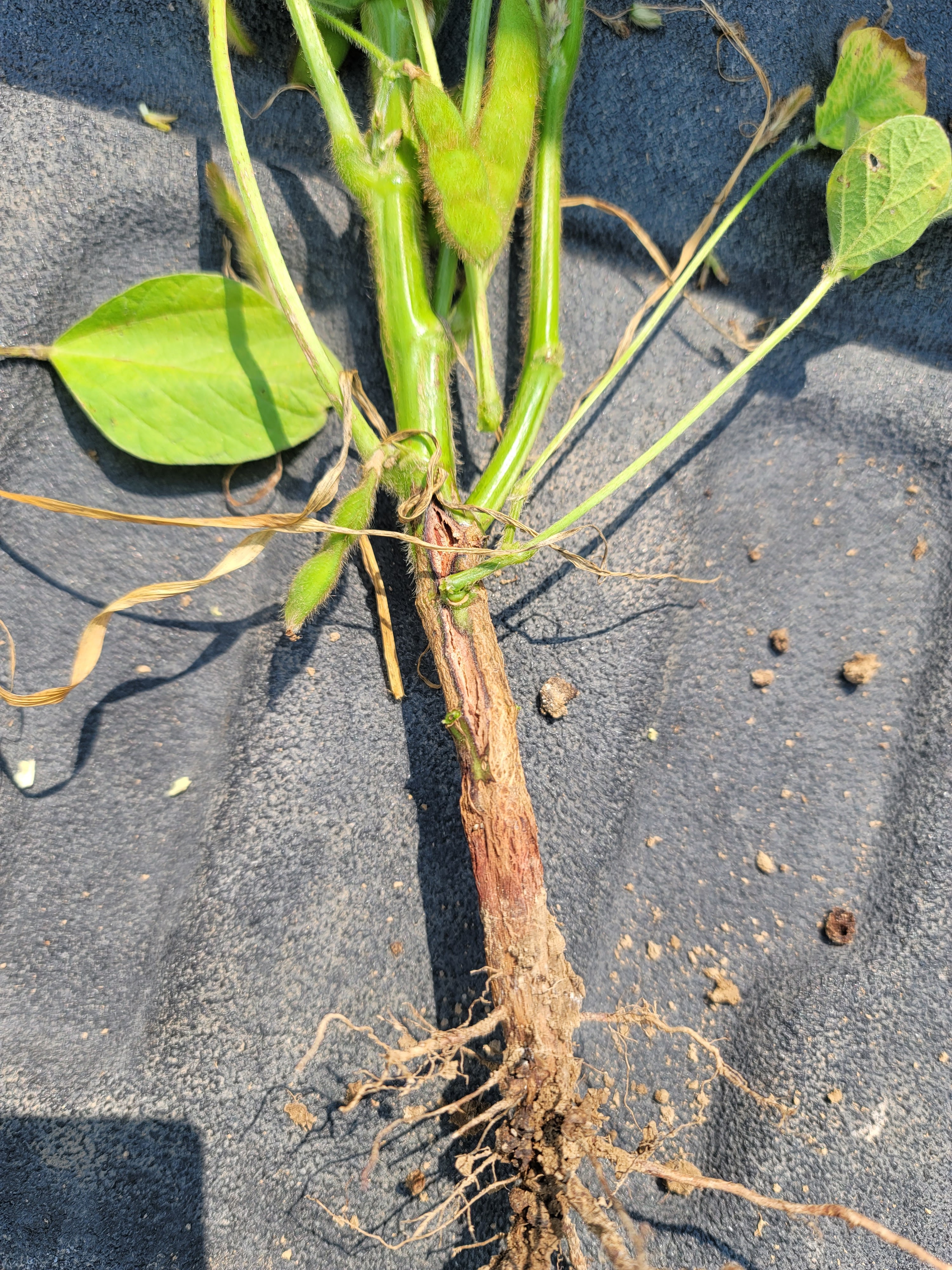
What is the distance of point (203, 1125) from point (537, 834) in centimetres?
51

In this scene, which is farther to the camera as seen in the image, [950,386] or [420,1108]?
[950,386]

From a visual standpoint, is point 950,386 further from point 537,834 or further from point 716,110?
point 537,834

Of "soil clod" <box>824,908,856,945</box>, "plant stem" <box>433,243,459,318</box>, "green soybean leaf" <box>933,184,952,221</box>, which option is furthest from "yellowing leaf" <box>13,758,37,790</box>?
"green soybean leaf" <box>933,184,952,221</box>

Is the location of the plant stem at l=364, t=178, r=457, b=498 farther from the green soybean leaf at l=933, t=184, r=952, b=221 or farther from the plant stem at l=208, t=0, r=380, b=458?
the green soybean leaf at l=933, t=184, r=952, b=221

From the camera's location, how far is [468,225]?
2.45ft

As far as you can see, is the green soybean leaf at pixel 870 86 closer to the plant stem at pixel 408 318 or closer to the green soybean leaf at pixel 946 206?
the green soybean leaf at pixel 946 206

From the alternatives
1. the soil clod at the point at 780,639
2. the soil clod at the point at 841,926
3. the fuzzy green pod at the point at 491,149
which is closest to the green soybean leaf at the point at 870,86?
the fuzzy green pod at the point at 491,149

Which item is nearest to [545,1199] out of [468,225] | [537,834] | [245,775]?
[537,834]

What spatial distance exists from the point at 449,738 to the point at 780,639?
0.43 meters

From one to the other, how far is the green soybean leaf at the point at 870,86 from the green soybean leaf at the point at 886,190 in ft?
0.18

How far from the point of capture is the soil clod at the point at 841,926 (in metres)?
0.88

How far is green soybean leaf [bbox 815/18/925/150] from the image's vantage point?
78cm

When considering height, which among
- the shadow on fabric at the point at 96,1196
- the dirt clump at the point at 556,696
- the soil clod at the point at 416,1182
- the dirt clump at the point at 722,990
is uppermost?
the dirt clump at the point at 556,696

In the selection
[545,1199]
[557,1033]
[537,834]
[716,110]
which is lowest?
[545,1199]
